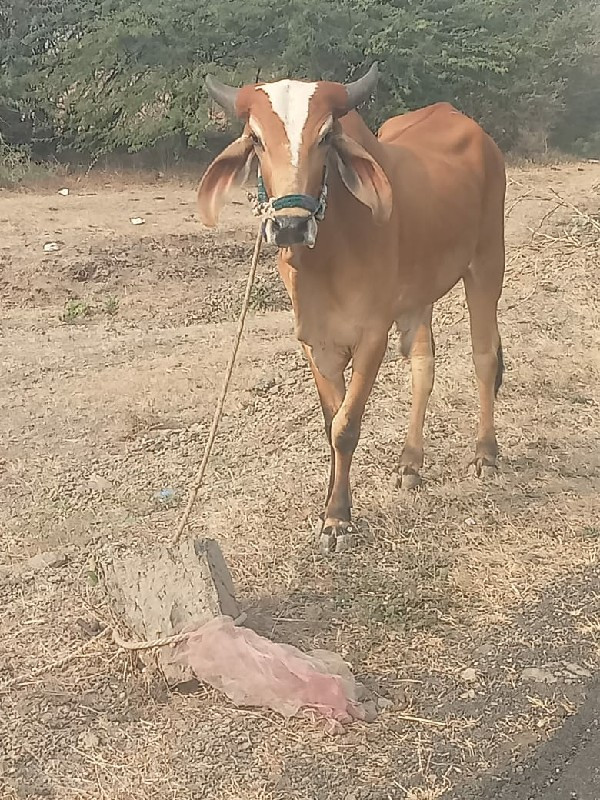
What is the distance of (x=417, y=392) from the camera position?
222 inches

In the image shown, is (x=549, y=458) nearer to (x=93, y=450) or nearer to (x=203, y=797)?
(x=93, y=450)

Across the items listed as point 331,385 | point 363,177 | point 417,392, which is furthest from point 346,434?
point 363,177

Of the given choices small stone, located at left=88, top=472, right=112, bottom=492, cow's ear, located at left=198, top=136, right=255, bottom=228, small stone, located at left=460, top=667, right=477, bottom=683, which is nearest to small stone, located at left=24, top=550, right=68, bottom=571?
small stone, located at left=88, top=472, right=112, bottom=492

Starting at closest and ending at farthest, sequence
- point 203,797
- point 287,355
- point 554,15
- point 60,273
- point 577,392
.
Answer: point 203,797, point 577,392, point 287,355, point 60,273, point 554,15

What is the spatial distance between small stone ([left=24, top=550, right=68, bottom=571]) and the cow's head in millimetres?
1596

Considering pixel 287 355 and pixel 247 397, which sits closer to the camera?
pixel 247 397

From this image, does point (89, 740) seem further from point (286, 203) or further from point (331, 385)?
point (331, 385)

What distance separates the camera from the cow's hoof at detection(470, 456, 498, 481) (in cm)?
559

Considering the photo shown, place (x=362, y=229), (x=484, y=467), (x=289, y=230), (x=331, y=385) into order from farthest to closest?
(x=484, y=467), (x=331, y=385), (x=362, y=229), (x=289, y=230)

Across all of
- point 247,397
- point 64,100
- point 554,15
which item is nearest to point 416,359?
point 247,397

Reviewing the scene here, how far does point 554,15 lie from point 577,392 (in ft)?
47.7

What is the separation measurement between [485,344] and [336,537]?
1.51m

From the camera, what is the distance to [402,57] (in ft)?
54.5

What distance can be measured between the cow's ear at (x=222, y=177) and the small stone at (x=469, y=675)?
197cm
